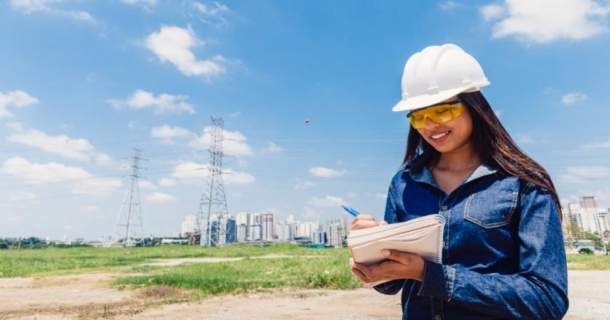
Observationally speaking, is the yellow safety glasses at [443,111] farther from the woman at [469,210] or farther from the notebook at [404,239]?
the notebook at [404,239]

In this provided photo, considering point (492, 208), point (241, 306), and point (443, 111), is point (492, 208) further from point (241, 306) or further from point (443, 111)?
point (241, 306)

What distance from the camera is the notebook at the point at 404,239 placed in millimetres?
765

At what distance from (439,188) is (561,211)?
0.85 ft

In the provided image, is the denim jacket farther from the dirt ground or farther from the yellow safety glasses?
the dirt ground

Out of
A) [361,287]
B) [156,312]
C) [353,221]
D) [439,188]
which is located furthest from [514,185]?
[361,287]

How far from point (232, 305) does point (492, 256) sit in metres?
4.97

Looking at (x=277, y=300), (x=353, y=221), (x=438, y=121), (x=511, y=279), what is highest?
(x=438, y=121)

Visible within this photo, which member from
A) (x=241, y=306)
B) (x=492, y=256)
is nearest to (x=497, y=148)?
(x=492, y=256)

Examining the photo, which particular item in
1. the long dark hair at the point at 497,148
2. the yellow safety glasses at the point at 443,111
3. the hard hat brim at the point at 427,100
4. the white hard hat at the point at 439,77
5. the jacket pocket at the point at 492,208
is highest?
the white hard hat at the point at 439,77

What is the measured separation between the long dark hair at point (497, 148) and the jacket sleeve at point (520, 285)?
4.8 inches

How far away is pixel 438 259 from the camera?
81 cm

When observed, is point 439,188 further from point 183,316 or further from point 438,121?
point 183,316

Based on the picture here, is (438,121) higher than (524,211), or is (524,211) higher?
(438,121)

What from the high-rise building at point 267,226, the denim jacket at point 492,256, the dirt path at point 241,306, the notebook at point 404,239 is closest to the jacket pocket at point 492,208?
the denim jacket at point 492,256
